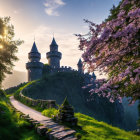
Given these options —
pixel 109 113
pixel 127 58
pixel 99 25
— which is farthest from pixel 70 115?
pixel 109 113

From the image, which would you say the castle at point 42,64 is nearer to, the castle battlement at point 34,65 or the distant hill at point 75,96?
the castle battlement at point 34,65

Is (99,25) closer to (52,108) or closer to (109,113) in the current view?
(52,108)

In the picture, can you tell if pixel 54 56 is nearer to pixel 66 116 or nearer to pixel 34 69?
pixel 34 69

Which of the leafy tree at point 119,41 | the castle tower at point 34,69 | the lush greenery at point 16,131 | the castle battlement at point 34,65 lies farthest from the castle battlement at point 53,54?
the leafy tree at point 119,41

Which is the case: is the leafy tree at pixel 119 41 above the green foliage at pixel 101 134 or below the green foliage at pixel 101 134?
above

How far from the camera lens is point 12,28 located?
1366 centimetres

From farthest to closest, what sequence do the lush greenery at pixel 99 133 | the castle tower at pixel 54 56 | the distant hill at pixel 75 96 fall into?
the castle tower at pixel 54 56 → the distant hill at pixel 75 96 → the lush greenery at pixel 99 133

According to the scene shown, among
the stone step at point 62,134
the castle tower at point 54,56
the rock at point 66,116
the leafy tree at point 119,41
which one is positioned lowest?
the stone step at point 62,134

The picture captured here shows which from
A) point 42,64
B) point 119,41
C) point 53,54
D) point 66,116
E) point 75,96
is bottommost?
point 75,96

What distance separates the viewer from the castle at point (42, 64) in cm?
4695

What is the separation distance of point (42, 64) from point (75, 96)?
18269mm

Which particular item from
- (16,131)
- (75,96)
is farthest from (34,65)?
(16,131)

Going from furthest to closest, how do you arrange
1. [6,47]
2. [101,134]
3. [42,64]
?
[42,64] < [6,47] < [101,134]

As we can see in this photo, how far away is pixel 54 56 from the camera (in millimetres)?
56844
